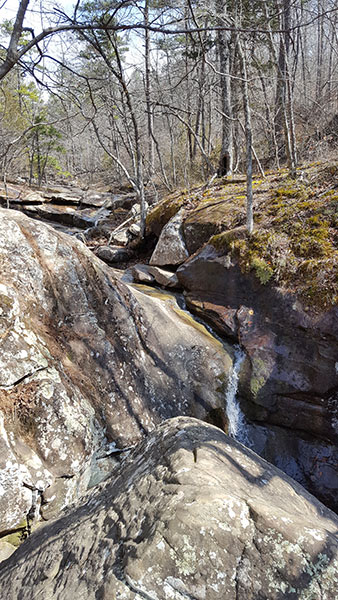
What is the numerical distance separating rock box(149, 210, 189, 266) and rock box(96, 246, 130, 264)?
188 cm

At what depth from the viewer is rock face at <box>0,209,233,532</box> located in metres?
3.24

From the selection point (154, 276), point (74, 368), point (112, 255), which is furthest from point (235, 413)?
point (112, 255)

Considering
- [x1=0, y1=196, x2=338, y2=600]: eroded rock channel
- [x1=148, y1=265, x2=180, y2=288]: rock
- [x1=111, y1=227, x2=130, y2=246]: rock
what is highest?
[x1=111, y1=227, x2=130, y2=246]: rock

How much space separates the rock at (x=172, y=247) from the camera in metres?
7.85

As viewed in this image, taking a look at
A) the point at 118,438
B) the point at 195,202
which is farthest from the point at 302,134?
the point at 118,438

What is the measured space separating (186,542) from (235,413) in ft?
11.7

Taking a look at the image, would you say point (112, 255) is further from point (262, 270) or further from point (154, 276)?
point (262, 270)

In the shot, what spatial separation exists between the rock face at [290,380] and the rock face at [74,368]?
0.53 m

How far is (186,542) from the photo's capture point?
71.2 inches

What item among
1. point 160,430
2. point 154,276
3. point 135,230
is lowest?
point 160,430

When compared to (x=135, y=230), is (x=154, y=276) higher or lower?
lower

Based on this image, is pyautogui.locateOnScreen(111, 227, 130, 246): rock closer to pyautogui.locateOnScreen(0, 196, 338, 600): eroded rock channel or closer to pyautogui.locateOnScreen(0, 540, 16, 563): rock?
pyautogui.locateOnScreen(0, 196, 338, 600): eroded rock channel

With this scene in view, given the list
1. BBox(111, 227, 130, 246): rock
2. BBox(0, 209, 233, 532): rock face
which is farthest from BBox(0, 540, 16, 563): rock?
BBox(111, 227, 130, 246): rock

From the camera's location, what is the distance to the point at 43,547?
239cm
